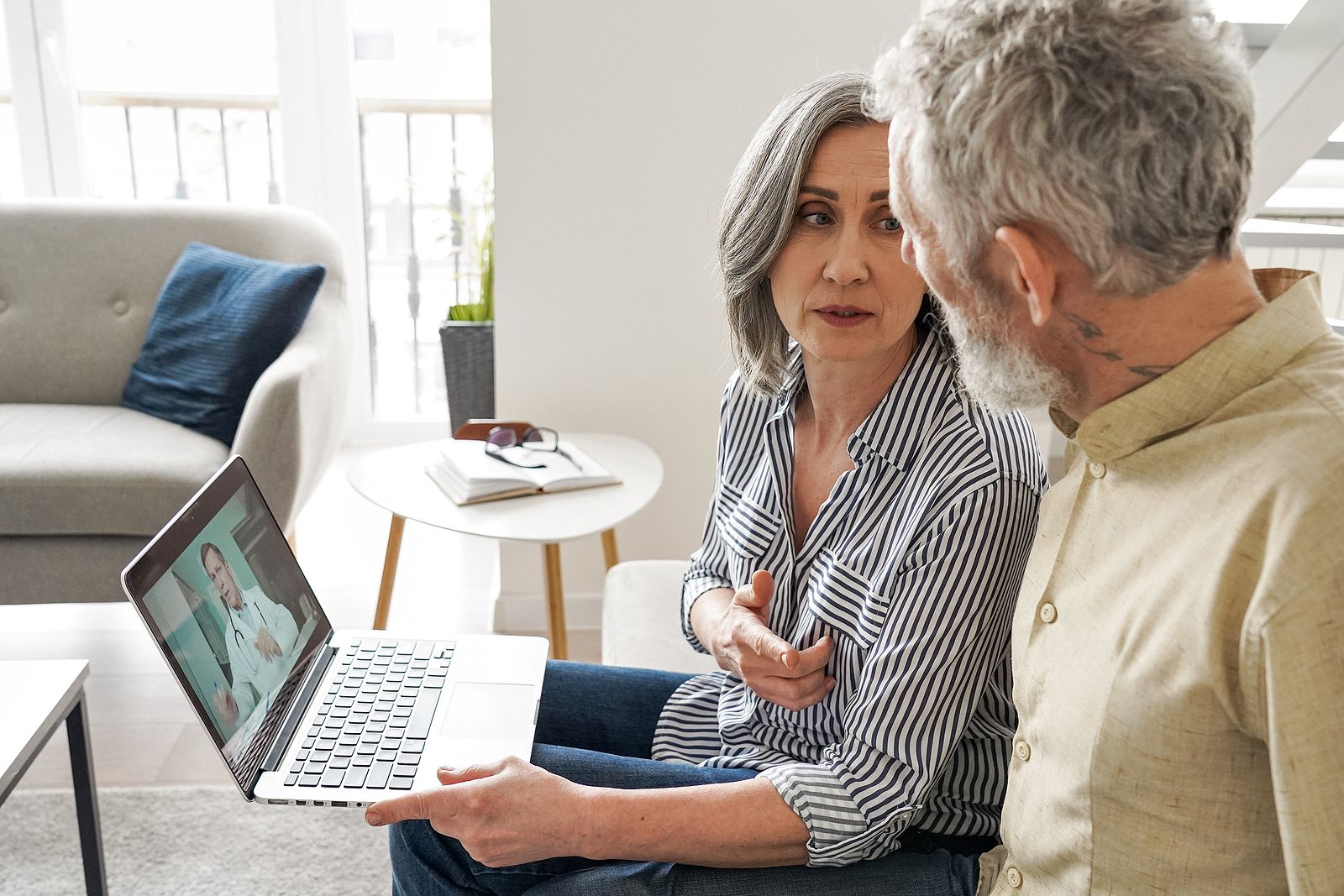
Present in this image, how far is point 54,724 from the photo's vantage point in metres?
1.40

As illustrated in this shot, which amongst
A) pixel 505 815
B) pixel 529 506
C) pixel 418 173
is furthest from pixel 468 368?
pixel 505 815

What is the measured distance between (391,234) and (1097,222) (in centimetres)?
338

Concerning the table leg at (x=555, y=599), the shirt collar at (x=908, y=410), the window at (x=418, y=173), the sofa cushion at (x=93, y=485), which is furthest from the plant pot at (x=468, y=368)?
the shirt collar at (x=908, y=410)

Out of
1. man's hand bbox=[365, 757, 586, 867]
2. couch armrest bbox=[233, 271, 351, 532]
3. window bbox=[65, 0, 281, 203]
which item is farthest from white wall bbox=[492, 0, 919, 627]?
window bbox=[65, 0, 281, 203]

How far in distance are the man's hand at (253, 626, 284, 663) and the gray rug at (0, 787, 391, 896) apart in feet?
2.22

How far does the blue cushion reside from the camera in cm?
246

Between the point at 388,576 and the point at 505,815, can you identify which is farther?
the point at 388,576

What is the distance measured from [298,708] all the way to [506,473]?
0.87 meters

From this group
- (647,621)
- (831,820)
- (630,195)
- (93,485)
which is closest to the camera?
(831,820)

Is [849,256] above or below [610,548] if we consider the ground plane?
above

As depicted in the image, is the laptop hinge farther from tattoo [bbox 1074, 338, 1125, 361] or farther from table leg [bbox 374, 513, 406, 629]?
table leg [bbox 374, 513, 406, 629]

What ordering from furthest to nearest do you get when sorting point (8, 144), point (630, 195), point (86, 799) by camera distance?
point (8, 144) → point (630, 195) → point (86, 799)

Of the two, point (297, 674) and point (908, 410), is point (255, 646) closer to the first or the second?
point (297, 674)

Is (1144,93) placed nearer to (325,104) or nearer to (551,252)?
(551,252)
